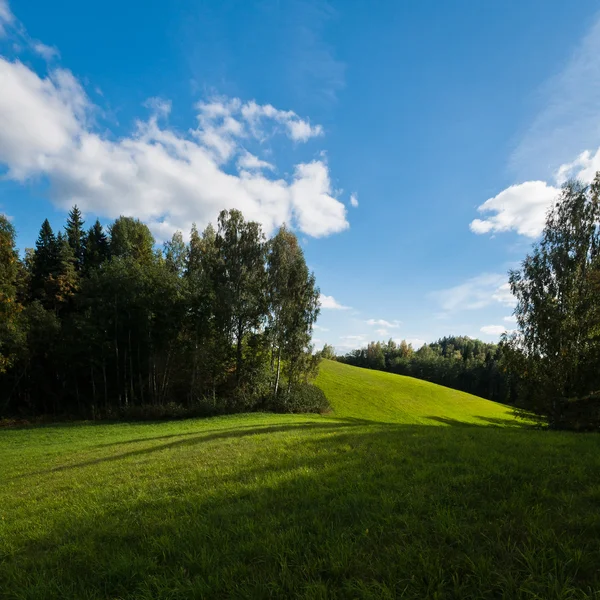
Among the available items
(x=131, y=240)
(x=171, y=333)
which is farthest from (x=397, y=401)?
(x=131, y=240)

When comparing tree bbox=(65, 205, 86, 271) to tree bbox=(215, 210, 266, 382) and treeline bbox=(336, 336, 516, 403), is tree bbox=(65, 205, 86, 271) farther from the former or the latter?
treeline bbox=(336, 336, 516, 403)

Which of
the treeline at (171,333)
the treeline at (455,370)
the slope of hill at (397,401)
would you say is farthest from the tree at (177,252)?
the treeline at (455,370)

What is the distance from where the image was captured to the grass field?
298 cm

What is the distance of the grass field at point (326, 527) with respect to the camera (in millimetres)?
2979

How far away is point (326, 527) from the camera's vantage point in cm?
400

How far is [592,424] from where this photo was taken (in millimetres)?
17797

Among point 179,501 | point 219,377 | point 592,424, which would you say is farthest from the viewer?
point 219,377

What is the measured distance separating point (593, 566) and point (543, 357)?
853 inches

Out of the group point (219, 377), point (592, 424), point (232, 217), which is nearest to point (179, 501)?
point (592, 424)

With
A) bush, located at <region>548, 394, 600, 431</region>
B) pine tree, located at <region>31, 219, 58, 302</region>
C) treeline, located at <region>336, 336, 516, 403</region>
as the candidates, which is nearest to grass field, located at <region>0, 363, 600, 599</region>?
bush, located at <region>548, 394, 600, 431</region>

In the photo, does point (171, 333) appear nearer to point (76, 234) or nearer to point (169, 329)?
point (169, 329)

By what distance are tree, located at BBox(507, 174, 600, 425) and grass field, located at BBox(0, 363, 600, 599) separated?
13.8 metres

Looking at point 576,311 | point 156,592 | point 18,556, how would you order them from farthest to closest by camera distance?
point 576,311, point 18,556, point 156,592

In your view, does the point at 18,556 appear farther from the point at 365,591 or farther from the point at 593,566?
the point at 593,566
